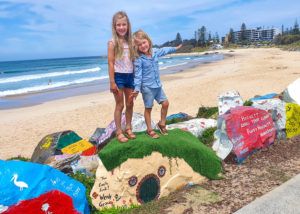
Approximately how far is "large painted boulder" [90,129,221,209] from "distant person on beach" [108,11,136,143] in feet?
1.35

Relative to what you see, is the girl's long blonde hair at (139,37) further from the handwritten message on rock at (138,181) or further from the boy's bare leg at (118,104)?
the handwritten message on rock at (138,181)

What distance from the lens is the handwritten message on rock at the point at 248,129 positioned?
5.02 meters

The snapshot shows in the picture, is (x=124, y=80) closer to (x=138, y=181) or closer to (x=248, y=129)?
(x=138, y=181)

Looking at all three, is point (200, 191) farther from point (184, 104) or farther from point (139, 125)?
point (184, 104)

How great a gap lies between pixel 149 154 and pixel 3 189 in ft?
5.01

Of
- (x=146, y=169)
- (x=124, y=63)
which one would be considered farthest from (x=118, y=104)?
(x=146, y=169)

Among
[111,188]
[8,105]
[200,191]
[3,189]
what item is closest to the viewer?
[3,189]

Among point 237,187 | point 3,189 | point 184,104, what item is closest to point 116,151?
point 3,189

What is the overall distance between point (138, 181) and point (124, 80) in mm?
1343

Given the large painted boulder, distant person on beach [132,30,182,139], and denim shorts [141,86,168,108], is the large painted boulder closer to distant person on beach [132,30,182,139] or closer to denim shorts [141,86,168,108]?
distant person on beach [132,30,182,139]

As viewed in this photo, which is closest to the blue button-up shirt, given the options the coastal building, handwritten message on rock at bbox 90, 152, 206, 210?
handwritten message on rock at bbox 90, 152, 206, 210

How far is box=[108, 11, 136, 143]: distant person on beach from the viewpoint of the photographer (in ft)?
14.8

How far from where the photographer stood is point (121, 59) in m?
4.55

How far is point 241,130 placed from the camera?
5086 millimetres
